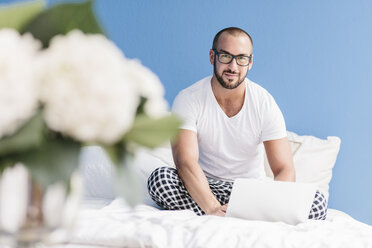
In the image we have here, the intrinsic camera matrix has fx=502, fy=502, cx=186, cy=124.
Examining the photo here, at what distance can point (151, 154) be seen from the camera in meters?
2.51

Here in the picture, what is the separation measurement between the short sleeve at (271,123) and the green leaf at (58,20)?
1.82 m

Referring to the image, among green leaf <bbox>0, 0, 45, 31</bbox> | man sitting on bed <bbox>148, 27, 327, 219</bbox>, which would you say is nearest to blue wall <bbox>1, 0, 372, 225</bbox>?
man sitting on bed <bbox>148, 27, 327, 219</bbox>

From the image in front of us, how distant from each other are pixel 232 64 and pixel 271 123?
34 centimetres

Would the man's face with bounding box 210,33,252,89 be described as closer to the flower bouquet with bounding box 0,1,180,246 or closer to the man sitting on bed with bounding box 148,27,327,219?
the man sitting on bed with bounding box 148,27,327,219

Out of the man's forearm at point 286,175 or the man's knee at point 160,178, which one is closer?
the man's knee at point 160,178

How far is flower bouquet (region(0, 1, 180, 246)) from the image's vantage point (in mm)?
555

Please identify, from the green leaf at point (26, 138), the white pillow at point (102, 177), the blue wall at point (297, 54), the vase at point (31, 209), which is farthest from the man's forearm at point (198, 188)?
the green leaf at point (26, 138)

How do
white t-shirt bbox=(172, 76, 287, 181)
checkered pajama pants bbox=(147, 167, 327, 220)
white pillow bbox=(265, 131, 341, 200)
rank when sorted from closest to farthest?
1. checkered pajama pants bbox=(147, 167, 327, 220)
2. white t-shirt bbox=(172, 76, 287, 181)
3. white pillow bbox=(265, 131, 341, 200)

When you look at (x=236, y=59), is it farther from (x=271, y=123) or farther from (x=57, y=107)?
(x=57, y=107)

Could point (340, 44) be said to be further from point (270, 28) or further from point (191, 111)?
point (191, 111)

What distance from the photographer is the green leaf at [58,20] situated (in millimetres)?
640

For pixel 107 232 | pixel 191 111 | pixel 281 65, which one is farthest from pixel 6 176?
pixel 281 65

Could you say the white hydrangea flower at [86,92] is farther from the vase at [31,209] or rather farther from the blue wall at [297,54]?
the blue wall at [297,54]

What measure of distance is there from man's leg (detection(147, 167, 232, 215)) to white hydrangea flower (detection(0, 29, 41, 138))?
1629 mm
